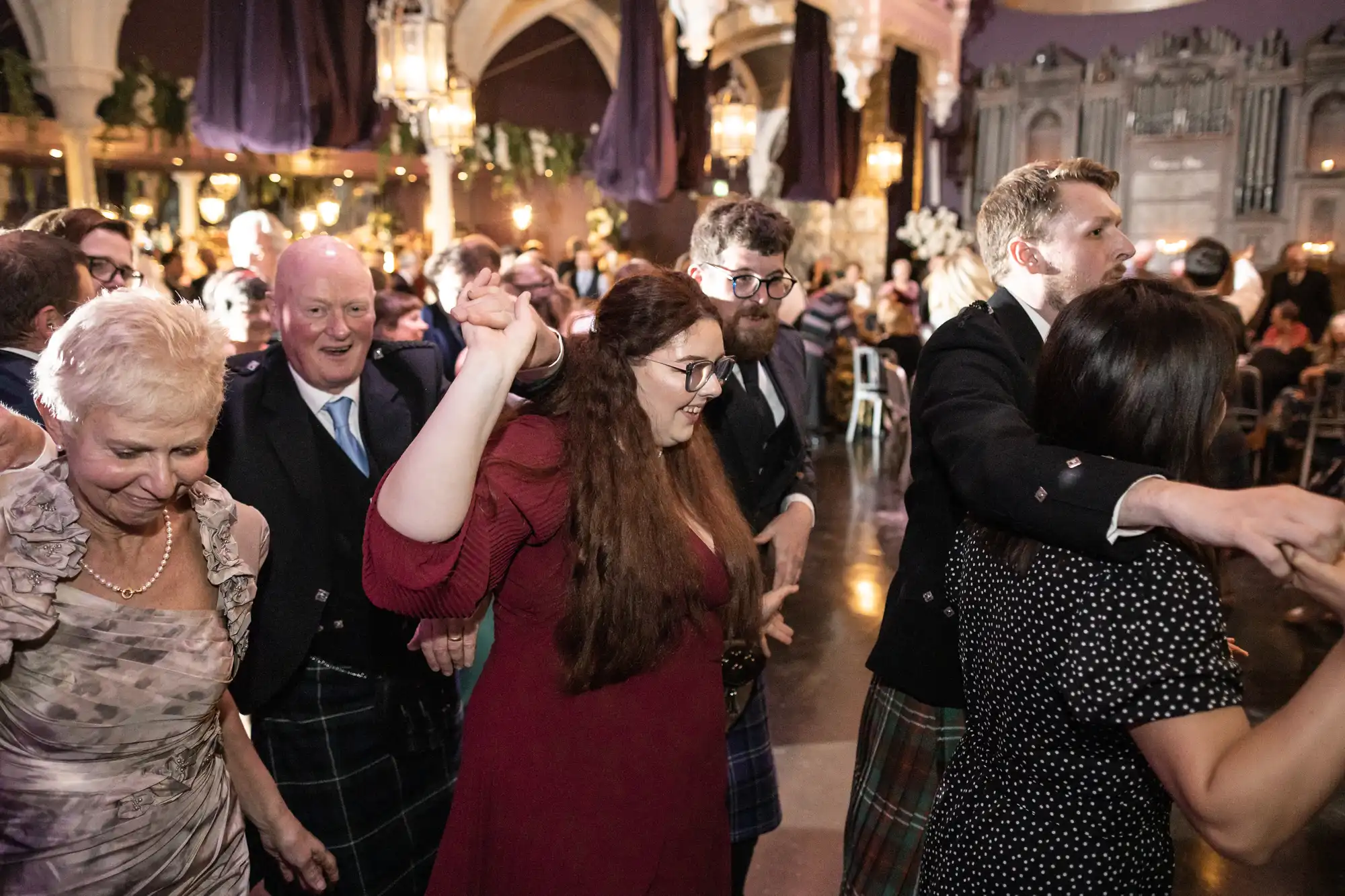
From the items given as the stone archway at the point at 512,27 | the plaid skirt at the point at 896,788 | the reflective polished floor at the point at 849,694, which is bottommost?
the reflective polished floor at the point at 849,694

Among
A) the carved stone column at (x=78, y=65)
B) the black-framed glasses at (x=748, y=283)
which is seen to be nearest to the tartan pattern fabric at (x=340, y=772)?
the black-framed glasses at (x=748, y=283)

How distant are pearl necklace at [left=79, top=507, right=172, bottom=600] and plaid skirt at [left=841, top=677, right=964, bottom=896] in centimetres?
138

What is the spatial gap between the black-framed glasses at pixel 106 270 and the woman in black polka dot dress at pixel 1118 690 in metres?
2.68

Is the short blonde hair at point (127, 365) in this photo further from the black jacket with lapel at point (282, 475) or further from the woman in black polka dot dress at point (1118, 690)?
the woman in black polka dot dress at point (1118, 690)

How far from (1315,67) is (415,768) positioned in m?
14.6

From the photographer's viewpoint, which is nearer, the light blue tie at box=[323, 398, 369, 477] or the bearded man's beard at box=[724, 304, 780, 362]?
the light blue tie at box=[323, 398, 369, 477]

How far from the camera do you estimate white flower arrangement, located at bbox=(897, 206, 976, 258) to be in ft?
44.8

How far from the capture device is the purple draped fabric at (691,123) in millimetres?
7934

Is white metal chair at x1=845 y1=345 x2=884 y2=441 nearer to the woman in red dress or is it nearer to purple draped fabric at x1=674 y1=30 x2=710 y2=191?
purple draped fabric at x1=674 y1=30 x2=710 y2=191

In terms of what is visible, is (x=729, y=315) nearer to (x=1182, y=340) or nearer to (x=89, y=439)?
(x=1182, y=340)

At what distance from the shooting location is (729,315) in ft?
7.96

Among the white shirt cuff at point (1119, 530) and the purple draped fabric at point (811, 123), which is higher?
the purple draped fabric at point (811, 123)

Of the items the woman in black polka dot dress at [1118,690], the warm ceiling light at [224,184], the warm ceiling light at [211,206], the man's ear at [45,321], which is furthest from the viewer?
the warm ceiling light at [224,184]

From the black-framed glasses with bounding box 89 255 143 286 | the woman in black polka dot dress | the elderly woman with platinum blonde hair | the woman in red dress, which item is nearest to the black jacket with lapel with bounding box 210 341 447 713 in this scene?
the elderly woman with platinum blonde hair
